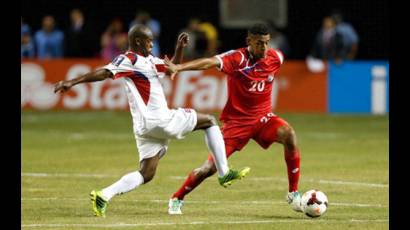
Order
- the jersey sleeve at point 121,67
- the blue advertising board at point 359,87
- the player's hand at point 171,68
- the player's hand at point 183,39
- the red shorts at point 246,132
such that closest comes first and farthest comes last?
1. the player's hand at point 171,68
2. the jersey sleeve at point 121,67
3. the player's hand at point 183,39
4. the red shorts at point 246,132
5. the blue advertising board at point 359,87

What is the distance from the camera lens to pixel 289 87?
96.4 feet

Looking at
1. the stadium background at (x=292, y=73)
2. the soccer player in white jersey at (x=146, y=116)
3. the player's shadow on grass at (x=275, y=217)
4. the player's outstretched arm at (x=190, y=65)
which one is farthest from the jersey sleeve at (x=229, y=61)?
the stadium background at (x=292, y=73)

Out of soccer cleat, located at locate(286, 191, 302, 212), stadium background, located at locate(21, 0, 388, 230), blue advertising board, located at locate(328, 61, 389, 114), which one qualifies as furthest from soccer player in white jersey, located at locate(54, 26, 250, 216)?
blue advertising board, located at locate(328, 61, 389, 114)

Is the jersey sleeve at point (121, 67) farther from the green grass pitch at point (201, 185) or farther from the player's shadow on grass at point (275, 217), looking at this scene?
the player's shadow on grass at point (275, 217)

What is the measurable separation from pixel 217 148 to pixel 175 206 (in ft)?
2.83

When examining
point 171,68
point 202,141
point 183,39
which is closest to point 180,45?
point 183,39

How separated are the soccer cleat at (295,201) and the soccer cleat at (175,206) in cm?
129

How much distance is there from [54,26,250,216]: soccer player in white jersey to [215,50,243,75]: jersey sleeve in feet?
2.15

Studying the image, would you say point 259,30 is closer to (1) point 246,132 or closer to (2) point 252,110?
(2) point 252,110

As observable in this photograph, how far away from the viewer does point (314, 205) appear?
13.1 metres

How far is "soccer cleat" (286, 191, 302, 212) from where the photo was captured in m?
13.4

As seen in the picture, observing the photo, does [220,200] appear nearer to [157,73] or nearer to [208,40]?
[157,73]

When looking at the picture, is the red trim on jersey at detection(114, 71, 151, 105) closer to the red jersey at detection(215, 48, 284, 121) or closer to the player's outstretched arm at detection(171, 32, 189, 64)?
the player's outstretched arm at detection(171, 32, 189, 64)

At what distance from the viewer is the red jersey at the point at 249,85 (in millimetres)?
14000
